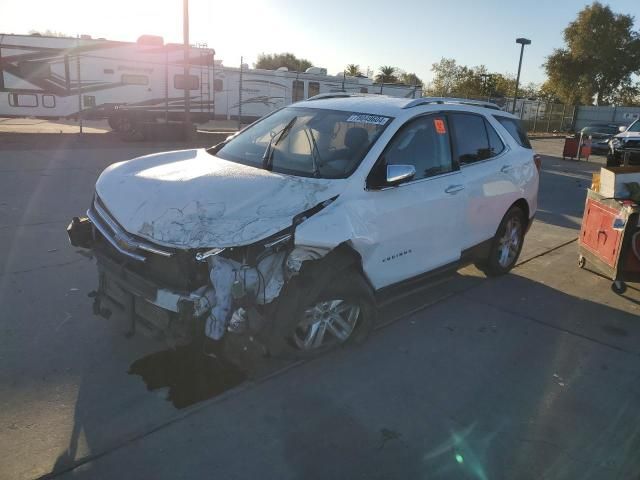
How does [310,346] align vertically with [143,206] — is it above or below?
below

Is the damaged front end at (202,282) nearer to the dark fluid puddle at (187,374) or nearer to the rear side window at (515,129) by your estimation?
the dark fluid puddle at (187,374)

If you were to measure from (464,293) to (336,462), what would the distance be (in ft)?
9.74

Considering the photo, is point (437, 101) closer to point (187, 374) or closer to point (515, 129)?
point (515, 129)

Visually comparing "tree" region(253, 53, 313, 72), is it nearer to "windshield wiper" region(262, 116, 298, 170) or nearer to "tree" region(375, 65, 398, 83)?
"tree" region(375, 65, 398, 83)

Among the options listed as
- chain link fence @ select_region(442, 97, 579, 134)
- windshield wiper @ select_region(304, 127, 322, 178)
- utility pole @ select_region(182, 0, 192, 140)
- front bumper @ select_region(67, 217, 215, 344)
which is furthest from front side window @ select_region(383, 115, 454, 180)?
chain link fence @ select_region(442, 97, 579, 134)

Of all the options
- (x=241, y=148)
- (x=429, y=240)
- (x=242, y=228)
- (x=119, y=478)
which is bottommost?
(x=119, y=478)

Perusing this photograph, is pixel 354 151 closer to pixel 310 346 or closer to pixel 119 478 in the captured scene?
pixel 310 346

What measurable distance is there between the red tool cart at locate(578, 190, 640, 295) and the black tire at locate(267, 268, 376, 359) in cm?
288

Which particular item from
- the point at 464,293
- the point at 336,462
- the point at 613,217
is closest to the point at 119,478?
the point at 336,462

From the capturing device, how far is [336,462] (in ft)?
9.24

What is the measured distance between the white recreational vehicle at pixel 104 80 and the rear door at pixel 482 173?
556 inches

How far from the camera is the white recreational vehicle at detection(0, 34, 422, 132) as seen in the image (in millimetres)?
16375

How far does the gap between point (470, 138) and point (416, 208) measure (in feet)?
4.22

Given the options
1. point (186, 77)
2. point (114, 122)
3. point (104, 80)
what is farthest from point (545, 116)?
point (104, 80)
